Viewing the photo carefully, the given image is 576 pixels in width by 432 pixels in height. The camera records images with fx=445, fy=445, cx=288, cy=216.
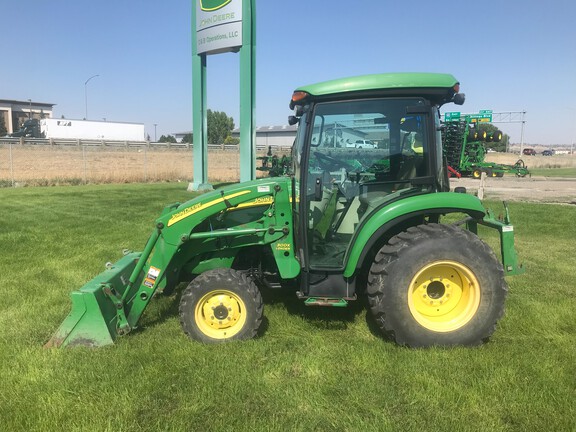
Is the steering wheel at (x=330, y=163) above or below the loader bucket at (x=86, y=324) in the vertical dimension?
above

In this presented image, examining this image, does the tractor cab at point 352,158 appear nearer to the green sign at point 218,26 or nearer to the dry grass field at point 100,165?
the green sign at point 218,26

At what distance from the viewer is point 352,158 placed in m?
3.78

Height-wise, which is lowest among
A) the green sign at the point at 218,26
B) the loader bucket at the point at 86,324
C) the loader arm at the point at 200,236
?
the loader bucket at the point at 86,324

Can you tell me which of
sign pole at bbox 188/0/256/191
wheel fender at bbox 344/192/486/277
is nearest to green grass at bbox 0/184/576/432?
wheel fender at bbox 344/192/486/277

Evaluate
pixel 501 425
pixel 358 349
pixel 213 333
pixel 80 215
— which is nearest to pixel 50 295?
pixel 213 333

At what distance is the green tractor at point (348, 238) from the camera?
3371mm

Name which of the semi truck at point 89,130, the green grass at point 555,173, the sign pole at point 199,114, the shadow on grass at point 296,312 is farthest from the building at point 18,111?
the shadow on grass at point 296,312

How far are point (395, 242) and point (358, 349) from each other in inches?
34.3

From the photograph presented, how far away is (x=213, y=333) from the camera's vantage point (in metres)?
3.61

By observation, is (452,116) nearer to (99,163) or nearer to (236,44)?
(236,44)

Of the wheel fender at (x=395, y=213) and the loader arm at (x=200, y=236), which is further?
the loader arm at (x=200, y=236)

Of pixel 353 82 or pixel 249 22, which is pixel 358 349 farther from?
pixel 249 22

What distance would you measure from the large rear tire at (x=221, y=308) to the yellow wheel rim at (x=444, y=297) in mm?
1254

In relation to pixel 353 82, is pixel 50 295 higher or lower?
lower
